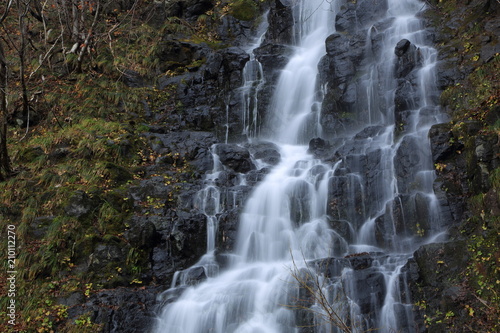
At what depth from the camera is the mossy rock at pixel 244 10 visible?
2081 centimetres

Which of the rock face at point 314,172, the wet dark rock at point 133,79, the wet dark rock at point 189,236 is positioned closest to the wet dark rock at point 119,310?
the rock face at point 314,172

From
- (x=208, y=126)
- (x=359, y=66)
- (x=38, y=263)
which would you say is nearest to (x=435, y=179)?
(x=359, y=66)

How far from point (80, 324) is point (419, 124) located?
1007cm

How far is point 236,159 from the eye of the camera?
41.2 ft

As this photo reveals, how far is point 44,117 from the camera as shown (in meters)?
13.7

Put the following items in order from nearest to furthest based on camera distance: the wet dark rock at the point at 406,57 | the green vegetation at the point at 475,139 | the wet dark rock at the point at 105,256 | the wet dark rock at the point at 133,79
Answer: the green vegetation at the point at 475,139 < the wet dark rock at the point at 105,256 < the wet dark rock at the point at 406,57 < the wet dark rock at the point at 133,79

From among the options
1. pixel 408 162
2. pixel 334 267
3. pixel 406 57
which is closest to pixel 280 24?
pixel 406 57

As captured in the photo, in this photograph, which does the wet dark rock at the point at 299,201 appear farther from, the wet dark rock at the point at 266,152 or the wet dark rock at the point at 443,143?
the wet dark rock at the point at 443,143

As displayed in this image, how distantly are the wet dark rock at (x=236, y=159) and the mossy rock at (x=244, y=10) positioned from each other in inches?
428

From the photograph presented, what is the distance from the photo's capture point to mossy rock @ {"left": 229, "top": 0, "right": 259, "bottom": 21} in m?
20.8

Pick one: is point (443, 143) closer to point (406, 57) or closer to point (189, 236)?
point (406, 57)

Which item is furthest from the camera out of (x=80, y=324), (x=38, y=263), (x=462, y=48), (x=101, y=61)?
(x=101, y=61)

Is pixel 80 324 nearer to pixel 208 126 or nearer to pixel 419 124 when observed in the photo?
pixel 208 126

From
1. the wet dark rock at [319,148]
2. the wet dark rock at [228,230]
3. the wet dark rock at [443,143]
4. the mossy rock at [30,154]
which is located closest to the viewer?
the wet dark rock at [443,143]
